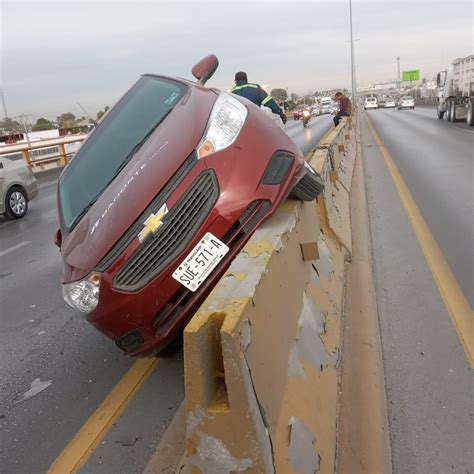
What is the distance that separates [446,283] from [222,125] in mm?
2599

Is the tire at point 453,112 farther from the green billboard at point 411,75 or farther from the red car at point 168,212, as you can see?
the green billboard at point 411,75

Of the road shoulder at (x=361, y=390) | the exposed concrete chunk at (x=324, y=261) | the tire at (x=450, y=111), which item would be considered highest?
the exposed concrete chunk at (x=324, y=261)

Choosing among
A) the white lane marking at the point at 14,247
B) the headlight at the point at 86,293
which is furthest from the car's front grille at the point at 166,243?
the white lane marking at the point at 14,247

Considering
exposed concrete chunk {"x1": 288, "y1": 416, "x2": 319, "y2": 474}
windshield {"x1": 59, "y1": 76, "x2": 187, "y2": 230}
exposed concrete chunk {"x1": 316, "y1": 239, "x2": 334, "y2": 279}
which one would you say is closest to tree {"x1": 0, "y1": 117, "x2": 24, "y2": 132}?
windshield {"x1": 59, "y1": 76, "x2": 187, "y2": 230}

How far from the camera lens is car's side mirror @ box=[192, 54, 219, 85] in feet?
14.5

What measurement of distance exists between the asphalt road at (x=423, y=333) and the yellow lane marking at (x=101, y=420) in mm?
1653

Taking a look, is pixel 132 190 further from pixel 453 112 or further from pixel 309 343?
pixel 453 112

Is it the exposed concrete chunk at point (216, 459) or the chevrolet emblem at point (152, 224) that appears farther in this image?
the chevrolet emblem at point (152, 224)

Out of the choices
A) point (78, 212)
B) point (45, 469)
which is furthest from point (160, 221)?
point (45, 469)

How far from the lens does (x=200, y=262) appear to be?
290 centimetres

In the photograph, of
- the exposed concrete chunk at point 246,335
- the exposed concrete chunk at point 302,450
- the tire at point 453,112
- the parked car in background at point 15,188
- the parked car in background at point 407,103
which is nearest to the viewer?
the exposed concrete chunk at point 246,335

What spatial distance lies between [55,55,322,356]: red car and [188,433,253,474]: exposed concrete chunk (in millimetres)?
1185

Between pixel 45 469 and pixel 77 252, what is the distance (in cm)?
123

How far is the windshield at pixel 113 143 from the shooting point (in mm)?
3543
